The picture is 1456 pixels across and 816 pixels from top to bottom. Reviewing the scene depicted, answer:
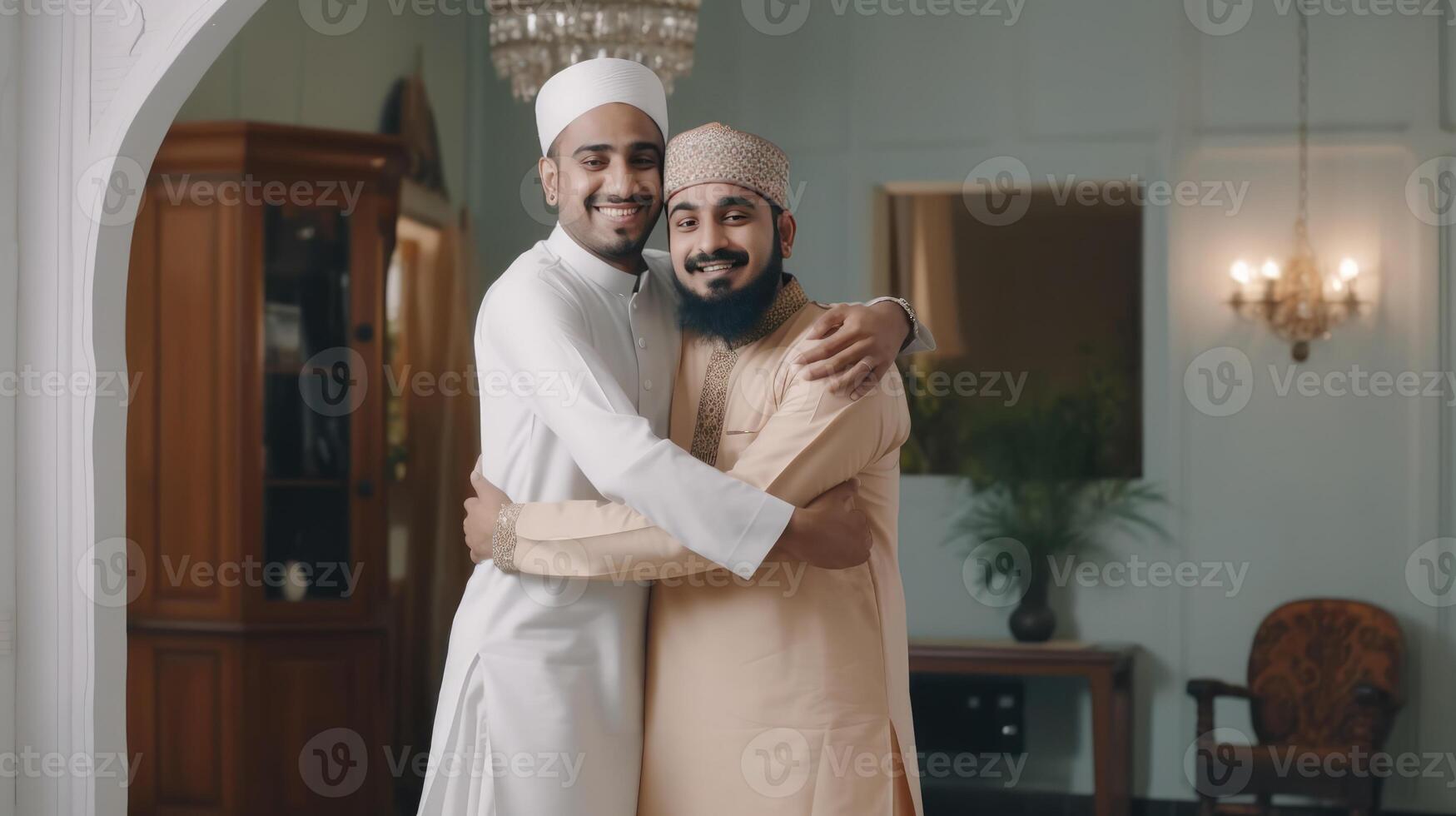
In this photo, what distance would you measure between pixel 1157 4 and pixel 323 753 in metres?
4.03

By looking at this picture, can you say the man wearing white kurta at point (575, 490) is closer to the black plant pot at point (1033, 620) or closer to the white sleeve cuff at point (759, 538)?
the white sleeve cuff at point (759, 538)

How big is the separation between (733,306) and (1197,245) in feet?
12.3

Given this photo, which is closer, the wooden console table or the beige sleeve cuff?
the beige sleeve cuff

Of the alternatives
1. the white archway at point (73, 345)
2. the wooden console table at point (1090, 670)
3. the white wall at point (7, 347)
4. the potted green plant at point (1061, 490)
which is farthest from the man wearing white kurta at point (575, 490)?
the potted green plant at point (1061, 490)

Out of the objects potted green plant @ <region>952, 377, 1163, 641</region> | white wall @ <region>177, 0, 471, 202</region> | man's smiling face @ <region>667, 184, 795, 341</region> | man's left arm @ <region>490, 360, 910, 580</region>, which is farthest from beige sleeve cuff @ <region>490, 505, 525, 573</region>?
potted green plant @ <region>952, 377, 1163, 641</region>

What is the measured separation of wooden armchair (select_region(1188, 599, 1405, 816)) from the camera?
4832 millimetres

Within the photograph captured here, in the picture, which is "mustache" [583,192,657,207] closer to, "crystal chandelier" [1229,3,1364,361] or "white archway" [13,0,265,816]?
"white archway" [13,0,265,816]

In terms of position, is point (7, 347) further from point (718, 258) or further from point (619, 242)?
point (718, 258)

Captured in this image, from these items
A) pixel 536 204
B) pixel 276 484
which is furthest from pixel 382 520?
pixel 536 204

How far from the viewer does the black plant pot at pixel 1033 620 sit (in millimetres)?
5289

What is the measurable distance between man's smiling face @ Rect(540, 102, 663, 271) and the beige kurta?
229 mm

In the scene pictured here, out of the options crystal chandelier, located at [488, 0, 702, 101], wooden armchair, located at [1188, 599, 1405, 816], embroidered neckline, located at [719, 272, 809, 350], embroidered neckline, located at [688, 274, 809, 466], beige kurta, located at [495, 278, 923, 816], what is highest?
crystal chandelier, located at [488, 0, 702, 101]

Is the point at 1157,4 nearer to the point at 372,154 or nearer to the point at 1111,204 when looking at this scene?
the point at 1111,204

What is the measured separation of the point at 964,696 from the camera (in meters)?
5.37
